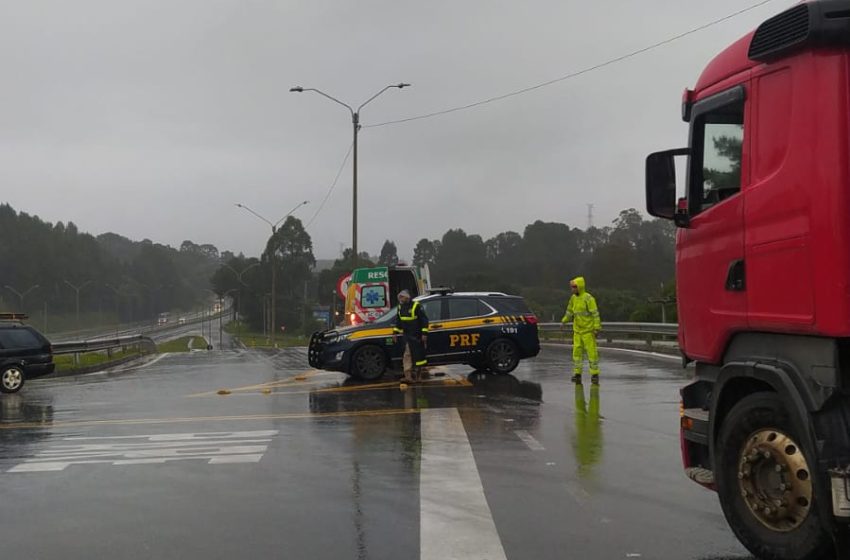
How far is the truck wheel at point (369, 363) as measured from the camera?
14.8m

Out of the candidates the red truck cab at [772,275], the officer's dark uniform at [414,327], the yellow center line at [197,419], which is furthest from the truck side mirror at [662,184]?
the officer's dark uniform at [414,327]

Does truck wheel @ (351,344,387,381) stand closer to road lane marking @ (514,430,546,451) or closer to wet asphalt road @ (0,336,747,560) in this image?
wet asphalt road @ (0,336,747,560)

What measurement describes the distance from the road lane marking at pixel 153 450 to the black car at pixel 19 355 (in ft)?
26.6

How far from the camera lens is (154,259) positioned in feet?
500

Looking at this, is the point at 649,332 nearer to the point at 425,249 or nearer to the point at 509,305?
the point at 509,305

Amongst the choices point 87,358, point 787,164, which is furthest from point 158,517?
point 87,358

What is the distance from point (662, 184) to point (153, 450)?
614 centimetres

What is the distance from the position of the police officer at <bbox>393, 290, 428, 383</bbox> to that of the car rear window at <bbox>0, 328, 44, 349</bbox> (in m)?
8.60

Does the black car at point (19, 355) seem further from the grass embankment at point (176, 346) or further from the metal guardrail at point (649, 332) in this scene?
the grass embankment at point (176, 346)

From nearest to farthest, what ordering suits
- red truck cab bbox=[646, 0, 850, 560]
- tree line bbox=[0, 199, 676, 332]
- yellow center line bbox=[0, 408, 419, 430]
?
red truck cab bbox=[646, 0, 850, 560] < yellow center line bbox=[0, 408, 419, 430] < tree line bbox=[0, 199, 676, 332]

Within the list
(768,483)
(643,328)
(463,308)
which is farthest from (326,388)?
(643,328)

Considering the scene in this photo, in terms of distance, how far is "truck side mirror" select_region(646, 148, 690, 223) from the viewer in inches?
207

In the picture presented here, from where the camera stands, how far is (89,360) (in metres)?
25.6

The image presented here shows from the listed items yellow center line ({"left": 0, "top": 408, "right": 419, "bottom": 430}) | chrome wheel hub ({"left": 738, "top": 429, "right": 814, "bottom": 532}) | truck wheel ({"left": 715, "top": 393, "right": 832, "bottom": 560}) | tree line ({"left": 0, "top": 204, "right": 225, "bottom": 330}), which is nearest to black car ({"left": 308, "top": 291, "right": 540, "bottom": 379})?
yellow center line ({"left": 0, "top": 408, "right": 419, "bottom": 430})
